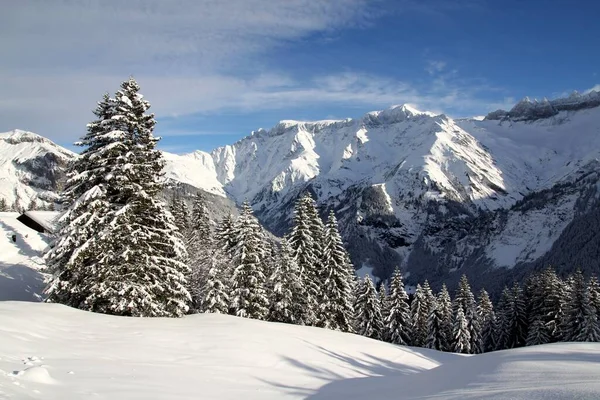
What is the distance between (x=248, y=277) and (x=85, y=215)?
16.1 meters

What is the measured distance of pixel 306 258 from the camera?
34.8m

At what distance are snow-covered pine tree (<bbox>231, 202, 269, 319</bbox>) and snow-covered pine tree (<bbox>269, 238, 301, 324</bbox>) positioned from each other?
91 cm

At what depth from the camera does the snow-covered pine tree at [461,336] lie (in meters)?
50.0

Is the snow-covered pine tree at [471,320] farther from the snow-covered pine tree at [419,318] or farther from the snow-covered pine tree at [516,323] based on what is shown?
the snow-covered pine tree at [419,318]

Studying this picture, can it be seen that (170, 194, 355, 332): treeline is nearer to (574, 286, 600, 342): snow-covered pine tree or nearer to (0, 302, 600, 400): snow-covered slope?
(0, 302, 600, 400): snow-covered slope

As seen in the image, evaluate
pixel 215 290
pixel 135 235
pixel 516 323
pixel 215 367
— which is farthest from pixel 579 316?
pixel 215 367

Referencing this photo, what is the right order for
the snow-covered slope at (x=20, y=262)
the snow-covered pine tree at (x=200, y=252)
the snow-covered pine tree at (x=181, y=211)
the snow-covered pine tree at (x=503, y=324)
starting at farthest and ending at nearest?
1. the snow-covered pine tree at (x=503, y=324)
2. the snow-covered pine tree at (x=181, y=211)
3. the snow-covered pine tree at (x=200, y=252)
4. the snow-covered slope at (x=20, y=262)

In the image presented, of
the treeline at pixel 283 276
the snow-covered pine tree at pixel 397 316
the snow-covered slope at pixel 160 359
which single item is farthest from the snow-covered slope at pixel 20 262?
the snow-covered pine tree at pixel 397 316

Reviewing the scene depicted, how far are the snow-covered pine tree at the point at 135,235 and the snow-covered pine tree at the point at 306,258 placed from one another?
1501 centimetres

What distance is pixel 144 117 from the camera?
65.2 feet

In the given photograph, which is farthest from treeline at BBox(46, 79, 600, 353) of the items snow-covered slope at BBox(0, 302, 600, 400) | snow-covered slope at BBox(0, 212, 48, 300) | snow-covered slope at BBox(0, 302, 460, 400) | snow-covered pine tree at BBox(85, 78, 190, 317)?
snow-covered slope at BBox(0, 212, 48, 300)

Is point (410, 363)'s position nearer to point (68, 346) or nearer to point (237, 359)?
point (237, 359)

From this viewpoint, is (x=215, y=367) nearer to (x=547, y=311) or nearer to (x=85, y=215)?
(x=85, y=215)

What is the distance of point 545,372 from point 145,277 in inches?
586
